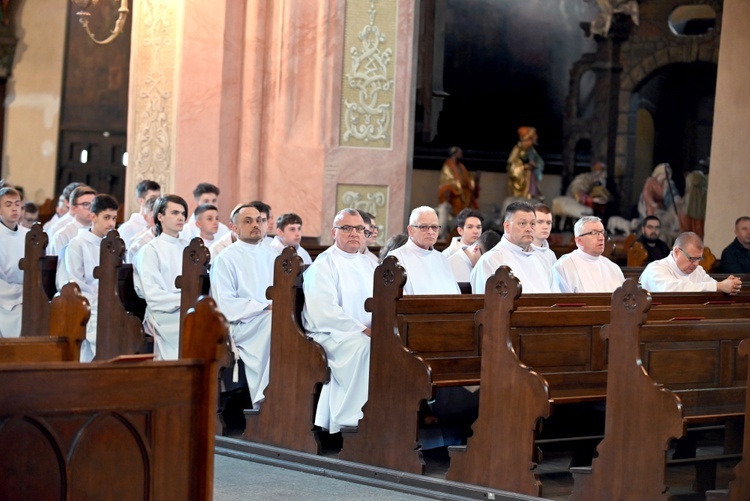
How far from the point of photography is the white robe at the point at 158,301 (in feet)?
25.8

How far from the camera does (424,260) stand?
8.12 meters

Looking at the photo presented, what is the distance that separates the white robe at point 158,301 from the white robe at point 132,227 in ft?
7.59

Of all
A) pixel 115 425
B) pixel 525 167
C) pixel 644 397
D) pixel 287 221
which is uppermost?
pixel 525 167

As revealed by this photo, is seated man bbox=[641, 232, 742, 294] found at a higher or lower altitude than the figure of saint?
lower

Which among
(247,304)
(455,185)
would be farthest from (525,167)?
(247,304)

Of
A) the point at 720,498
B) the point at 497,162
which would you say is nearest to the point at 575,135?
the point at 497,162

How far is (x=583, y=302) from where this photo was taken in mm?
7129

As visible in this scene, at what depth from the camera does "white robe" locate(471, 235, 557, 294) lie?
8211mm

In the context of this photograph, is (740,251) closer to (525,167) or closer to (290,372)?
(290,372)

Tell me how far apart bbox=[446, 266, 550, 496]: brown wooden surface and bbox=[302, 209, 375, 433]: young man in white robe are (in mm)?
904

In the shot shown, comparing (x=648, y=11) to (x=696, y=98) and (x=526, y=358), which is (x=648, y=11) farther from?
(x=526, y=358)

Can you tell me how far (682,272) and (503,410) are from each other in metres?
3.11

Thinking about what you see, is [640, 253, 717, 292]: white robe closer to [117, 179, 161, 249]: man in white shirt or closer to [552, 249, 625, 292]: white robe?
[552, 249, 625, 292]: white robe

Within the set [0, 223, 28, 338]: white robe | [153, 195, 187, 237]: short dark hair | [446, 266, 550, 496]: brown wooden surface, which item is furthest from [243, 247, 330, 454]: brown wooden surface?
[0, 223, 28, 338]: white robe
